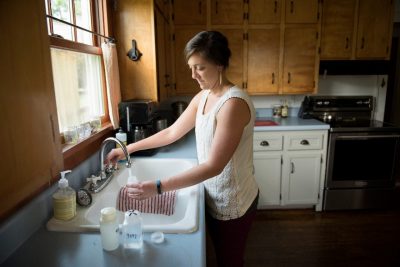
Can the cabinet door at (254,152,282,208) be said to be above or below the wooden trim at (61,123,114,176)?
below

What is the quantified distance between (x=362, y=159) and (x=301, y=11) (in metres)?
1.50

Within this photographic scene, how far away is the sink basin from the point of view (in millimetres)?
950

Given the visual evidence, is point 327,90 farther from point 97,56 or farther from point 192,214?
point 192,214

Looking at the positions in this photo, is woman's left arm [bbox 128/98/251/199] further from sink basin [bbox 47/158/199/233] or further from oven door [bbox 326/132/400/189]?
oven door [bbox 326/132/400/189]

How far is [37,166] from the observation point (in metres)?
0.78

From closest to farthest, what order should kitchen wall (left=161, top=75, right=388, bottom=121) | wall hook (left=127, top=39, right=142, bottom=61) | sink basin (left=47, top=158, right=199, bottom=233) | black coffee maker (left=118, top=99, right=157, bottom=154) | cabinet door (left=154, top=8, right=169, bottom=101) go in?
sink basin (left=47, top=158, right=199, bottom=233)
black coffee maker (left=118, top=99, right=157, bottom=154)
wall hook (left=127, top=39, right=142, bottom=61)
cabinet door (left=154, top=8, right=169, bottom=101)
kitchen wall (left=161, top=75, right=388, bottom=121)

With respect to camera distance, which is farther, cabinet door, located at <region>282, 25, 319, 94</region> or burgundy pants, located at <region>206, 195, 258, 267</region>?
cabinet door, located at <region>282, 25, 319, 94</region>

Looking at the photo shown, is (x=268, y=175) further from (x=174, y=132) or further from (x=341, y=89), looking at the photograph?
(x=174, y=132)

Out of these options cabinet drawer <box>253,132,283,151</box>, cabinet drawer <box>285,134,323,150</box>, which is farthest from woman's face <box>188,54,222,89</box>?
cabinet drawer <box>285,134,323,150</box>

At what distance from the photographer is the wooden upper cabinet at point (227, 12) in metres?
2.80

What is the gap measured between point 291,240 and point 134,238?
1.89 m

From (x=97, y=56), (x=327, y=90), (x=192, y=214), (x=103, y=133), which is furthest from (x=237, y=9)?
(x=192, y=214)

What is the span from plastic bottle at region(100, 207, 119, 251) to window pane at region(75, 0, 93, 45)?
3.57ft

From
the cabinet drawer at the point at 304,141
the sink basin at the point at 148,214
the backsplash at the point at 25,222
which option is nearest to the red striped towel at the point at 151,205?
the sink basin at the point at 148,214
